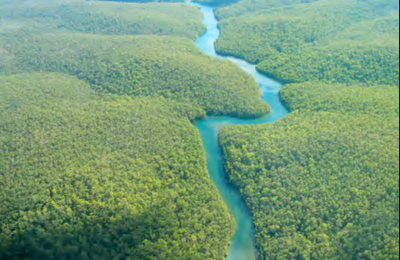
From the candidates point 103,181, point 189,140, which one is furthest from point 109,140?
point 189,140

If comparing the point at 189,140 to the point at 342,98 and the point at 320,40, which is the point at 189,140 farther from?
the point at 320,40

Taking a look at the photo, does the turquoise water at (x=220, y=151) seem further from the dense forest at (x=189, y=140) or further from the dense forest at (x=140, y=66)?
the dense forest at (x=140, y=66)

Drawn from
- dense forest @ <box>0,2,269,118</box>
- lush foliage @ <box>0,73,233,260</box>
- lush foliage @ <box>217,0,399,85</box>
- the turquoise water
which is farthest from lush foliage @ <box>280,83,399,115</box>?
lush foliage @ <box>0,73,233,260</box>

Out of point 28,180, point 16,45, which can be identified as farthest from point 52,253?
point 16,45

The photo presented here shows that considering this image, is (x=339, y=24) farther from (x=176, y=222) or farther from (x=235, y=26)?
(x=176, y=222)

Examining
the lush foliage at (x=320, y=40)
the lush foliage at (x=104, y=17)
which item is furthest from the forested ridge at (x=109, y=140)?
the lush foliage at (x=320, y=40)

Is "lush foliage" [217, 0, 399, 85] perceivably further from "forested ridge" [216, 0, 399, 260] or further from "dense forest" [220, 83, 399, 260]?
"dense forest" [220, 83, 399, 260]
